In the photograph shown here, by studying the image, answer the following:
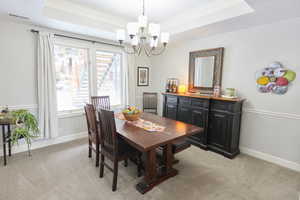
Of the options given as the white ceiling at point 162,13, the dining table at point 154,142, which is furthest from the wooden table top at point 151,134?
the white ceiling at point 162,13

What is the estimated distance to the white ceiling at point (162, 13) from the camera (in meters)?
2.24

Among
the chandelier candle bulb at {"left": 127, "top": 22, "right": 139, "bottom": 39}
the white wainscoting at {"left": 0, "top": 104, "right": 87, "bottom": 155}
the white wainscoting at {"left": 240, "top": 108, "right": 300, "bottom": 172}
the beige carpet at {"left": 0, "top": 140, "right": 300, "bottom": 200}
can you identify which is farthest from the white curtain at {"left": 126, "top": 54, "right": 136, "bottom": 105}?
the white wainscoting at {"left": 240, "top": 108, "right": 300, "bottom": 172}

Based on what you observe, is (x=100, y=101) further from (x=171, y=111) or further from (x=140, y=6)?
(x=140, y=6)

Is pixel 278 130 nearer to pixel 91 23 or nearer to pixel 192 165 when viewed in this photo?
pixel 192 165

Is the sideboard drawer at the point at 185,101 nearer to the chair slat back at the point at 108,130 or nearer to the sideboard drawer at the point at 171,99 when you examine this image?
the sideboard drawer at the point at 171,99

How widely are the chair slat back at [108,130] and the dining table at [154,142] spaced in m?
0.12

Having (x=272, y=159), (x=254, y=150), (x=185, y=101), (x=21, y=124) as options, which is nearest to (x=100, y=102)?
(x=21, y=124)

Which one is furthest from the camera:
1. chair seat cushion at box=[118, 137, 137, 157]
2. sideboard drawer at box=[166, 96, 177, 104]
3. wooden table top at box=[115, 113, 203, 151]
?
sideboard drawer at box=[166, 96, 177, 104]

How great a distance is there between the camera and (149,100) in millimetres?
4602

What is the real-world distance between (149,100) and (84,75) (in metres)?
1.88

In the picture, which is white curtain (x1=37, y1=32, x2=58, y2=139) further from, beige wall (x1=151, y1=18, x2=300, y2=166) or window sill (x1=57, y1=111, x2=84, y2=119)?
beige wall (x1=151, y1=18, x2=300, y2=166)

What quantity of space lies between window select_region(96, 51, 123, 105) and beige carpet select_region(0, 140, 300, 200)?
1826 mm

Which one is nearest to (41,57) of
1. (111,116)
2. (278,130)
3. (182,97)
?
(111,116)

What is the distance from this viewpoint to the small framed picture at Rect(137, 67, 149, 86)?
4.78 metres
